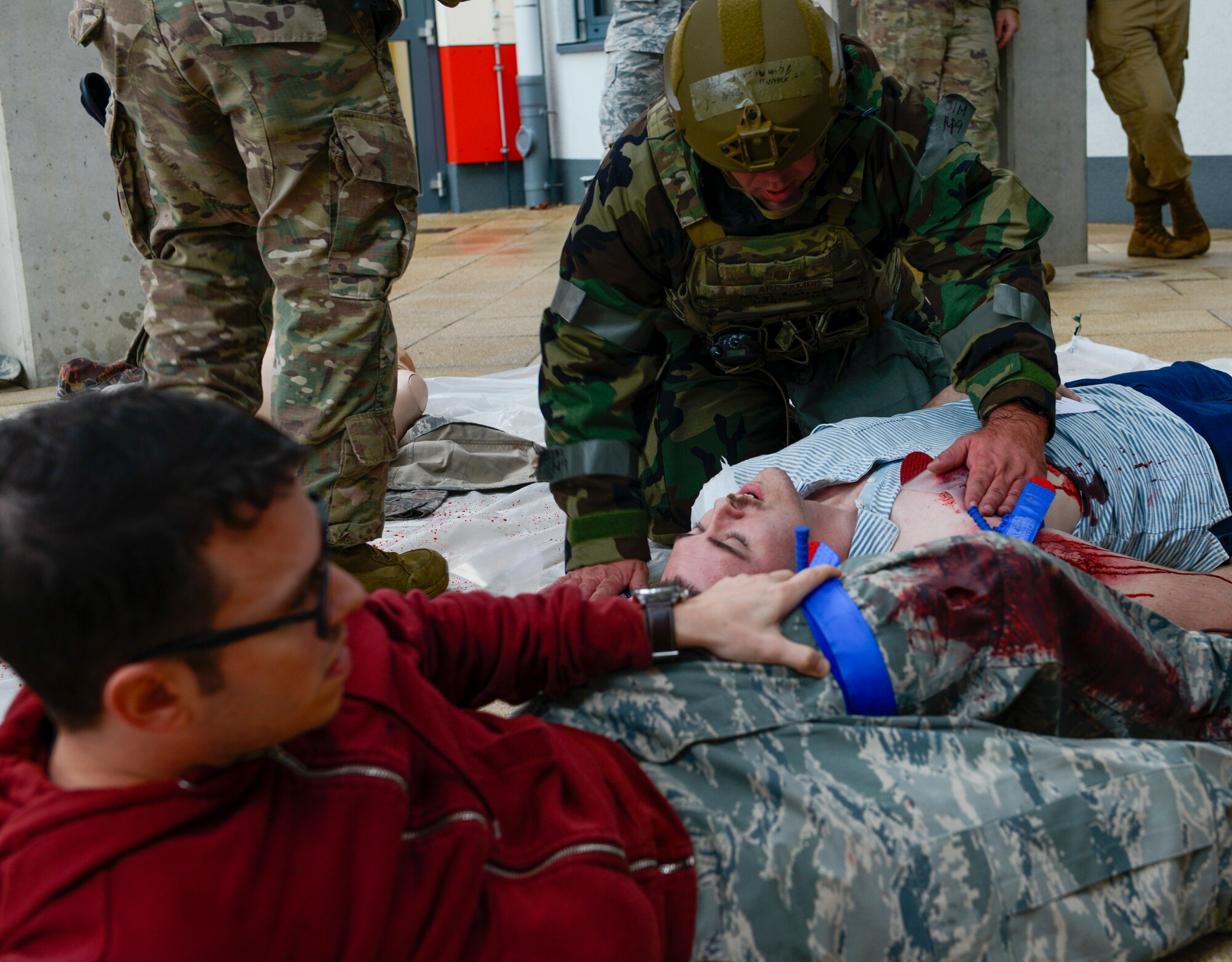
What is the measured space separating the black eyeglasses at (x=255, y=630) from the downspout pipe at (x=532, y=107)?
39.2 feet

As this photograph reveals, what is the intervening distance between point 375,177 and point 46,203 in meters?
3.29

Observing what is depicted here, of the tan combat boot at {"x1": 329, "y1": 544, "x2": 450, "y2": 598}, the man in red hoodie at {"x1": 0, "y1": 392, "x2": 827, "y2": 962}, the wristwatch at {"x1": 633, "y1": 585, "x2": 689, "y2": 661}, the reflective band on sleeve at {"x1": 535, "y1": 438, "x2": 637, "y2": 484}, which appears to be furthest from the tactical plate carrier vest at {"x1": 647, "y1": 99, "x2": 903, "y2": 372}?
the man in red hoodie at {"x1": 0, "y1": 392, "x2": 827, "y2": 962}

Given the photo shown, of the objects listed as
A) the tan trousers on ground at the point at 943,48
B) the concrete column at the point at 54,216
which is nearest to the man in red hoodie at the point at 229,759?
the concrete column at the point at 54,216

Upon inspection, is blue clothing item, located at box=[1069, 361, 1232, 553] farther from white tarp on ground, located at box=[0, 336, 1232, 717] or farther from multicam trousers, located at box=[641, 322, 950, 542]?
white tarp on ground, located at box=[0, 336, 1232, 717]

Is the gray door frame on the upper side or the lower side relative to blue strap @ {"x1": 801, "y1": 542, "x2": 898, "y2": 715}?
upper

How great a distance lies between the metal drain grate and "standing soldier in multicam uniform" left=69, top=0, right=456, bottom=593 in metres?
4.94

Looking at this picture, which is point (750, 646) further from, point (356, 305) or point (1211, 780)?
point (356, 305)

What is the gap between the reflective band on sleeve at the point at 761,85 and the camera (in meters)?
2.27

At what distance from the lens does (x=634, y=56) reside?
6.44 metres

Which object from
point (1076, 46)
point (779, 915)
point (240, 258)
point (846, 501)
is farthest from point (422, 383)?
point (1076, 46)

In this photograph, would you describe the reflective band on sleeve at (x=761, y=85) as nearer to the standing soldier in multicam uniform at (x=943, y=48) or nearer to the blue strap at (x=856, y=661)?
the blue strap at (x=856, y=661)

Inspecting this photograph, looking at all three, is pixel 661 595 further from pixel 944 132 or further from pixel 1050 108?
pixel 1050 108

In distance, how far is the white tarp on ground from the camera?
2.94 meters

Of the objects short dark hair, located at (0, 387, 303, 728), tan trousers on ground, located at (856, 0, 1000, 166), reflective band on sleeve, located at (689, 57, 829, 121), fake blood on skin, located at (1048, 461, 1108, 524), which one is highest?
tan trousers on ground, located at (856, 0, 1000, 166)
